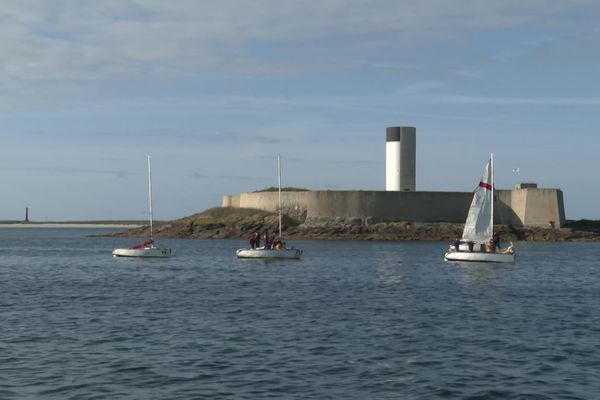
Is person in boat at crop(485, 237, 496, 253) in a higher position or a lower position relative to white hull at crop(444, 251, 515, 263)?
higher

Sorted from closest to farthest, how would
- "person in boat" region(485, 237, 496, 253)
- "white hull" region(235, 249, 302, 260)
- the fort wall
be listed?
"person in boat" region(485, 237, 496, 253)
"white hull" region(235, 249, 302, 260)
the fort wall

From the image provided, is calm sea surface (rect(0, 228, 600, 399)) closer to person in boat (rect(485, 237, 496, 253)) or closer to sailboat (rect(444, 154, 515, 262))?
sailboat (rect(444, 154, 515, 262))

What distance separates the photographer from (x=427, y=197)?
315 ft

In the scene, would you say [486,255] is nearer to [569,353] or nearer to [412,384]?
[569,353]

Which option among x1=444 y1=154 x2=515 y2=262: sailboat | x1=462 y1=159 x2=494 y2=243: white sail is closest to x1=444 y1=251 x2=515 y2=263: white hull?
x1=444 y1=154 x2=515 y2=262: sailboat

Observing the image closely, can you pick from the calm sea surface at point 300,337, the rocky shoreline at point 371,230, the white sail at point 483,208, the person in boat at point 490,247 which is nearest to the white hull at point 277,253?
the white sail at point 483,208

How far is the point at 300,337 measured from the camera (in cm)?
2289

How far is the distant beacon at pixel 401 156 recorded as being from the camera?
97.9 metres

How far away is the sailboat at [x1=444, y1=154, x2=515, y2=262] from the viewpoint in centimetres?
5422

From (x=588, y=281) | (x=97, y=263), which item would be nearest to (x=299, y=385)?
(x=588, y=281)

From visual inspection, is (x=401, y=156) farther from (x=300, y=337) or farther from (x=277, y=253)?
(x=300, y=337)

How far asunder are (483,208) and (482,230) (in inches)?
64.3

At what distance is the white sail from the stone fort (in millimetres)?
40196

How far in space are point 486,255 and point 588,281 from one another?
10.7m
